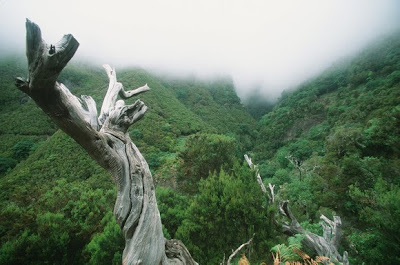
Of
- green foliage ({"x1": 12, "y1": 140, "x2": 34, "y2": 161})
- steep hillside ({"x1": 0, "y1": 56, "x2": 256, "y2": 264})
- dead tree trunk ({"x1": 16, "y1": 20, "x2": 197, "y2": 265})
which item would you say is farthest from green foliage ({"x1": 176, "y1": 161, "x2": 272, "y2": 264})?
green foliage ({"x1": 12, "y1": 140, "x2": 34, "y2": 161})

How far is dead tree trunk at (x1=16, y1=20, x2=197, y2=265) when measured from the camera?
68.1 inches

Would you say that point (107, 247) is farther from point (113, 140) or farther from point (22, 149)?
point (22, 149)

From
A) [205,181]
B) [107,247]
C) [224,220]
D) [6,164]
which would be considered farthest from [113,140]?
[6,164]

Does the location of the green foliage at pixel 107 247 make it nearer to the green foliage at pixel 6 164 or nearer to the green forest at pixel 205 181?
the green forest at pixel 205 181

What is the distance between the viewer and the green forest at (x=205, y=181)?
6.71 meters

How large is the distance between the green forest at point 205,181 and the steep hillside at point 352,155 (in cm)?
9

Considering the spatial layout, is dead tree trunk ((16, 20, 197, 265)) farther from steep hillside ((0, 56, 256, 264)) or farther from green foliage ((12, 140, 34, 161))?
green foliage ((12, 140, 34, 161))

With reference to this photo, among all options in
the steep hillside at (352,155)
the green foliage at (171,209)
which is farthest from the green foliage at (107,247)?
the steep hillside at (352,155)

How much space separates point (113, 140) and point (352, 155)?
68.1 feet

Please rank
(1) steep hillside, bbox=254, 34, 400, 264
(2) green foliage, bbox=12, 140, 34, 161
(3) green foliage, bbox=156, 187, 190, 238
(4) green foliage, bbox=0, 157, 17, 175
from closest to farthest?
1. (1) steep hillside, bbox=254, 34, 400, 264
2. (3) green foliage, bbox=156, 187, 190, 238
3. (4) green foliage, bbox=0, 157, 17, 175
4. (2) green foliage, bbox=12, 140, 34, 161

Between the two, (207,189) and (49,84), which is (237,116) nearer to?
(207,189)

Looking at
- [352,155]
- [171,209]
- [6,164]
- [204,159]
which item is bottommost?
[6,164]

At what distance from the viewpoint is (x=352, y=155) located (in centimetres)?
1745

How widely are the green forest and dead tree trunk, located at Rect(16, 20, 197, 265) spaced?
27.5 inches
